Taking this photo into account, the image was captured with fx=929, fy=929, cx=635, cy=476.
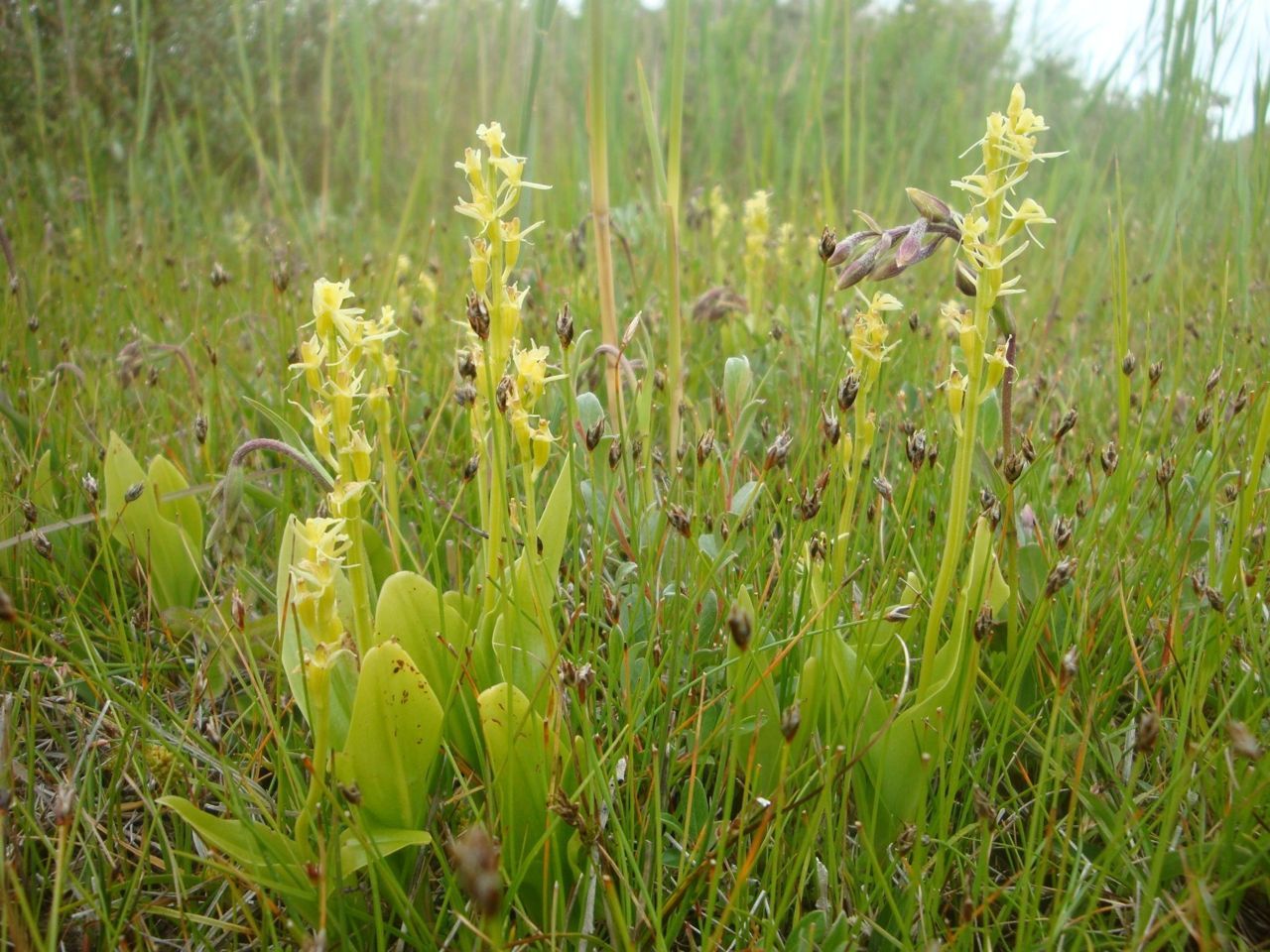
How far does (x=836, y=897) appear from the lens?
3.05 ft

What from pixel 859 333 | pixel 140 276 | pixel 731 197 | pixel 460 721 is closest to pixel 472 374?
pixel 460 721

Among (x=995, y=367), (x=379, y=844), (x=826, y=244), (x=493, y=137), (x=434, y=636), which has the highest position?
(x=493, y=137)

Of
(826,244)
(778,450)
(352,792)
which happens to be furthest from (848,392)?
(352,792)

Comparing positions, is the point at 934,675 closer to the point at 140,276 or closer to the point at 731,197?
the point at 140,276

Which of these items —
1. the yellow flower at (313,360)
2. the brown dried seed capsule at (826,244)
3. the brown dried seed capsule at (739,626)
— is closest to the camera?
the brown dried seed capsule at (739,626)

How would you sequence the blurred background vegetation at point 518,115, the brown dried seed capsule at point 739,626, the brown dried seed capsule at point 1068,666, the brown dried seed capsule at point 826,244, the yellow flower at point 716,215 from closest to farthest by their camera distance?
the brown dried seed capsule at point 739,626
the brown dried seed capsule at point 1068,666
the brown dried seed capsule at point 826,244
the blurred background vegetation at point 518,115
the yellow flower at point 716,215

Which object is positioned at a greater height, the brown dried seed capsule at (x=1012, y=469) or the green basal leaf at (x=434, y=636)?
the brown dried seed capsule at (x=1012, y=469)

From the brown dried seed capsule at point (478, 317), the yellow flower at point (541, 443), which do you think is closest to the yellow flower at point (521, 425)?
the yellow flower at point (541, 443)

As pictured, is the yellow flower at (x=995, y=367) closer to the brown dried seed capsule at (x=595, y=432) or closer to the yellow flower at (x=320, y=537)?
the brown dried seed capsule at (x=595, y=432)

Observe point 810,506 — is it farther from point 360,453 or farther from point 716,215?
point 716,215

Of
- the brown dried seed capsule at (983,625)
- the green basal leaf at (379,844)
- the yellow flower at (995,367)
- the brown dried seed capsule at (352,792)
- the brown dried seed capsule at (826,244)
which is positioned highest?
the brown dried seed capsule at (826,244)

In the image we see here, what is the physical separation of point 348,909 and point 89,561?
98 centimetres

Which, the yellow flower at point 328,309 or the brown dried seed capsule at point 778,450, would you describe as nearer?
the yellow flower at point 328,309

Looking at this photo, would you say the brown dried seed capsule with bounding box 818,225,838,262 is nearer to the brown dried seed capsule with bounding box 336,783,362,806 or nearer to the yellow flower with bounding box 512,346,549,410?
the yellow flower with bounding box 512,346,549,410
